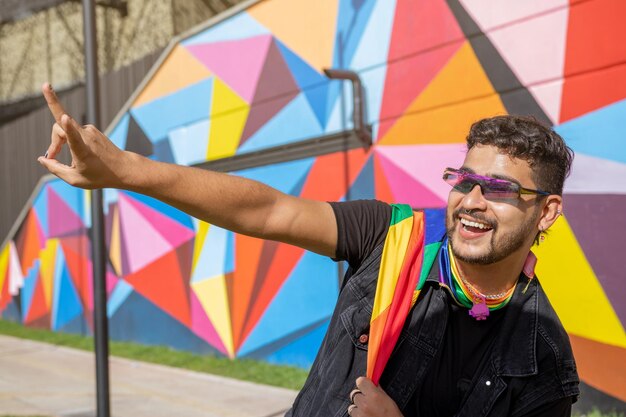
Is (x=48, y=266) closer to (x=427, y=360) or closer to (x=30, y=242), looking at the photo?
(x=30, y=242)

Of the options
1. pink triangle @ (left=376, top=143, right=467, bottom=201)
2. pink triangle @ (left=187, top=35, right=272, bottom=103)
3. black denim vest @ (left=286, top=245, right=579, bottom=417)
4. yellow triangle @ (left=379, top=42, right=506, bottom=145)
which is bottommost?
black denim vest @ (left=286, top=245, right=579, bottom=417)

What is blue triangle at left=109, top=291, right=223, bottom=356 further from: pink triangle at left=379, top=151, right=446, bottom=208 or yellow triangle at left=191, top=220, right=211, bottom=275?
pink triangle at left=379, top=151, right=446, bottom=208

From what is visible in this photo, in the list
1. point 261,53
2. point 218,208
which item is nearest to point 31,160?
point 261,53

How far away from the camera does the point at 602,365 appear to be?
5.47 metres

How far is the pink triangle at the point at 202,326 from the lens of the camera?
9.43 m

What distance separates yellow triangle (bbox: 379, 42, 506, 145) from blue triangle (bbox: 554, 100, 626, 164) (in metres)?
0.69

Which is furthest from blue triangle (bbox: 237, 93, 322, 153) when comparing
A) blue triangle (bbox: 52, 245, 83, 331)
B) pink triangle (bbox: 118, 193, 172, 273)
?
blue triangle (bbox: 52, 245, 83, 331)

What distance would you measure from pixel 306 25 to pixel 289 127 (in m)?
1.12

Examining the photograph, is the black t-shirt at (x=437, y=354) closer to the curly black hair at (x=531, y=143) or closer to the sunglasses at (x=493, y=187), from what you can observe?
the sunglasses at (x=493, y=187)

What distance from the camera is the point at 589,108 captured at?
561 cm

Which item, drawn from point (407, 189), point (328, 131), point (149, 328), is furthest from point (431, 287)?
point (149, 328)

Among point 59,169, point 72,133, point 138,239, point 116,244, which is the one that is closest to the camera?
point 72,133

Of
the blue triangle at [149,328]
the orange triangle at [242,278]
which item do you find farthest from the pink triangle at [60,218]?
the orange triangle at [242,278]

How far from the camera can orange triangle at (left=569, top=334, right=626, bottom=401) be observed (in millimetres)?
5367
